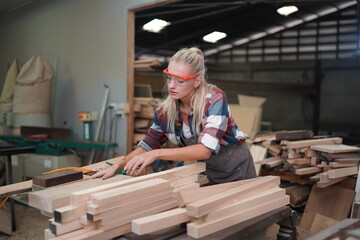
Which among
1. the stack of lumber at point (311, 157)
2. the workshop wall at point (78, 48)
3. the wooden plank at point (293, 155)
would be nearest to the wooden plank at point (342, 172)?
the stack of lumber at point (311, 157)

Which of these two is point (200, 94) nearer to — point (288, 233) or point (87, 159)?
point (288, 233)

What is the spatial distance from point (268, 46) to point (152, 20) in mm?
5671

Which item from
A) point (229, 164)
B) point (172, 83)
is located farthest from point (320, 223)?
point (172, 83)

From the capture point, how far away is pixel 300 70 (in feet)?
33.8

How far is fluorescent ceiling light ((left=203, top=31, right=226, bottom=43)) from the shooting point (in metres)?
8.68

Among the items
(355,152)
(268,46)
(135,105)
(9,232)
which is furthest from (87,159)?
(268,46)

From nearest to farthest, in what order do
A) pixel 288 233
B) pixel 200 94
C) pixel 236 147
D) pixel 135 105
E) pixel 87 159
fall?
pixel 288 233 < pixel 200 94 < pixel 236 147 < pixel 135 105 < pixel 87 159

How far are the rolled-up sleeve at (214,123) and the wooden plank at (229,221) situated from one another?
336 mm

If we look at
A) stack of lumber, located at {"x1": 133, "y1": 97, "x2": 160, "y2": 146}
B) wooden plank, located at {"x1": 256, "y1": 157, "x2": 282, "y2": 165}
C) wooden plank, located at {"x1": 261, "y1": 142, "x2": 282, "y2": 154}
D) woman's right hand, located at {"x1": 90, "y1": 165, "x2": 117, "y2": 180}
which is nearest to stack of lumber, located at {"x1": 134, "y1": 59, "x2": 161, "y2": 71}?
stack of lumber, located at {"x1": 133, "y1": 97, "x2": 160, "y2": 146}

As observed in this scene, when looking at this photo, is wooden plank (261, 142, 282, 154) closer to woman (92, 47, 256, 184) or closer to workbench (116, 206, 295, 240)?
woman (92, 47, 256, 184)

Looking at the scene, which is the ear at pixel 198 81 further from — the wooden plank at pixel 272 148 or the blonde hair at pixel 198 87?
the wooden plank at pixel 272 148

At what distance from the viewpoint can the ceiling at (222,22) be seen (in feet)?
22.4

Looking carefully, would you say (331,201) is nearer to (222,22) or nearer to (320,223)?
(320,223)

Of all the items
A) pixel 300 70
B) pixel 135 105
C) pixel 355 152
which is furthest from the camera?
pixel 300 70
